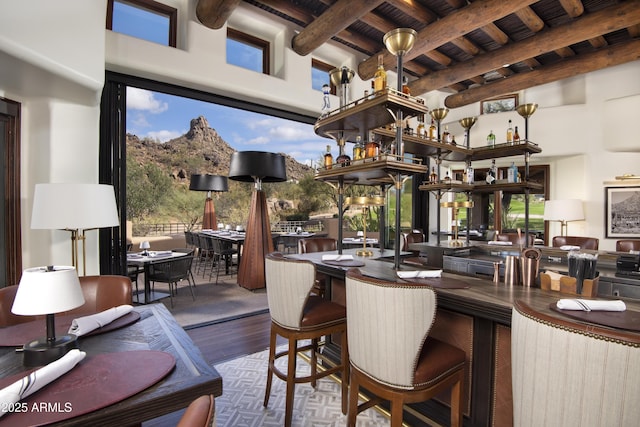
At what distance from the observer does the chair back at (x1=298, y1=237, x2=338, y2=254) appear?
3510 millimetres

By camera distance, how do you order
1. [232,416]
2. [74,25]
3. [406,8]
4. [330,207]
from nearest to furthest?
[232,416] < [74,25] < [406,8] < [330,207]

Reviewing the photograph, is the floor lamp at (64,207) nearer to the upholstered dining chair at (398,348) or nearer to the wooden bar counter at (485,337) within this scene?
the upholstered dining chair at (398,348)

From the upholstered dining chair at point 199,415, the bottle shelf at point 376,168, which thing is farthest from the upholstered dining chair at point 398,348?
the bottle shelf at point 376,168

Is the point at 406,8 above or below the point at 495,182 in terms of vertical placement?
above

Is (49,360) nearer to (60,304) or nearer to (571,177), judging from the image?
(60,304)

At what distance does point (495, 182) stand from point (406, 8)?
2230 mm

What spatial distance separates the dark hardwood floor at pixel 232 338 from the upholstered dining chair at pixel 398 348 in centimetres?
176

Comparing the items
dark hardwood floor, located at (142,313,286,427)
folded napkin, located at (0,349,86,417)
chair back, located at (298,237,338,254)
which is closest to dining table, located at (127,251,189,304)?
dark hardwood floor, located at (142,313,286,427)

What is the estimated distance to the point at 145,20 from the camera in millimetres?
3631

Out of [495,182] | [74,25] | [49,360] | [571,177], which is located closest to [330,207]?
[571,177]

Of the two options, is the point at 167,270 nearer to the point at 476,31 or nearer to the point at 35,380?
the point at 35,380

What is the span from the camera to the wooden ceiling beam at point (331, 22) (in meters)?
3.12

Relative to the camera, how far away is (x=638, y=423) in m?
0.84

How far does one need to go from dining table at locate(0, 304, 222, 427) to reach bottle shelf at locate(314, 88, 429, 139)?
1868mm
